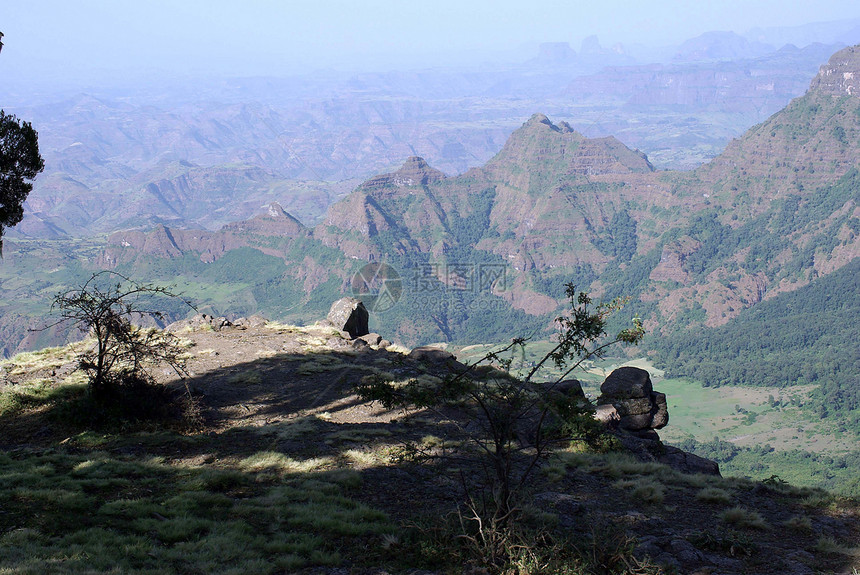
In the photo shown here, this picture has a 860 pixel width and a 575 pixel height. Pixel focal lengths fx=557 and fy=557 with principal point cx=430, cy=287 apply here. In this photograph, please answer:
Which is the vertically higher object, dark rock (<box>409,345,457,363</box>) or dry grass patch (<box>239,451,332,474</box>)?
dry grass patch (<box>239,451,332,474</box>)

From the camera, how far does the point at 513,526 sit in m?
8.30

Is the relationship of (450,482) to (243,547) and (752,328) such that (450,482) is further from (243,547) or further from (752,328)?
(752,328)

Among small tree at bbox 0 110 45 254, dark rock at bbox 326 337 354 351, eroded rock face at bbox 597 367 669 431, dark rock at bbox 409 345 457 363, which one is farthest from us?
dark rock at bbox 326 337 354 351

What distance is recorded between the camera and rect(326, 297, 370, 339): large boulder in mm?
28420

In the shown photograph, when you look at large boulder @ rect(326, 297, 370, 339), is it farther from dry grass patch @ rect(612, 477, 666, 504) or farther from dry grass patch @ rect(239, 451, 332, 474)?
dry grass patch @ rect(612, 477, 666, 504)

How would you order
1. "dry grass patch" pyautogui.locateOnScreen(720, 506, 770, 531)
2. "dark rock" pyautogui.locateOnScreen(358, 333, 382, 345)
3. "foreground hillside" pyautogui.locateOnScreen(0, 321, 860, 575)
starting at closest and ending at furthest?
"foreground hillside" pyautogui.locateOnScreen(0, 321, 860, 575) < "dry grass patch" pyautogui.locateOnScreen(720, 506, 770, 531) < "dark rock" pyautogui.locateOnScreen(358, 333, 382, 345)

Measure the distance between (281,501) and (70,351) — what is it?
52.7 ft

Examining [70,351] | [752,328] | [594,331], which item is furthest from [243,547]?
[752,328]

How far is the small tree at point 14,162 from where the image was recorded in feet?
48.2

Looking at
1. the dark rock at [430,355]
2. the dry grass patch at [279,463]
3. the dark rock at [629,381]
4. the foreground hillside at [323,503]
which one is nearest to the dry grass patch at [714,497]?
the foreground hillside at [323,503]

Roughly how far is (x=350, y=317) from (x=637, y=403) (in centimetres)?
1473

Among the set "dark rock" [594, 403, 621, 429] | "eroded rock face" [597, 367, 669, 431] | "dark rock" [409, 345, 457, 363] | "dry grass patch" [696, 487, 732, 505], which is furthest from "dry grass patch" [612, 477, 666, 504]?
"dark rock" [409, 345, 457, 363]

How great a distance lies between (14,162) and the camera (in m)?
14.9

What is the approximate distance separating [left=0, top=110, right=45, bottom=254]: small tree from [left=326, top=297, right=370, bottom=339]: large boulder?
14.8 metres
